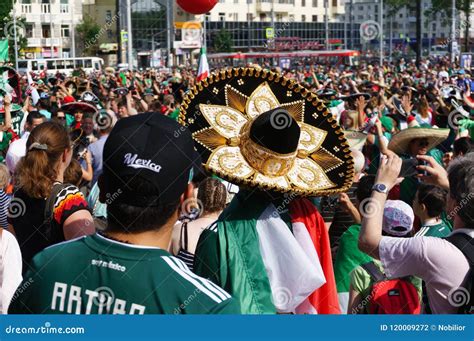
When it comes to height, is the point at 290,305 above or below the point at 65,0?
below

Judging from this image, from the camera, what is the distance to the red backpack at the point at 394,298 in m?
3.77

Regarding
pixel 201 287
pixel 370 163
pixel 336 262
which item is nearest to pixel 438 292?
pixel 201 287

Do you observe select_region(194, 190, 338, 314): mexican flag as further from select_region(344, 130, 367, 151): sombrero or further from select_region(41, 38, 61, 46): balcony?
select_region(41, 38, 61, 46): balcony

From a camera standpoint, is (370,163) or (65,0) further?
(65,0)

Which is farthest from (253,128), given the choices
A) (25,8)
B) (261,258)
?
(25,8)

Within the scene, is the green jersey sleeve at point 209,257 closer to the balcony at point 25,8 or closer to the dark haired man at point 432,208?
the dark haired man at point 432,208

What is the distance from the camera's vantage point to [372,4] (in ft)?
504

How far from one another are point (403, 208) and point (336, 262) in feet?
2.20

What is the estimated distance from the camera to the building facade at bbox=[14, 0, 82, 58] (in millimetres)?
70500

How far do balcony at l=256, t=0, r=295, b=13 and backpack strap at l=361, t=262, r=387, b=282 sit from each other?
94783mm

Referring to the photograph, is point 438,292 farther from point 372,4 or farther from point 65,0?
point 372,4
